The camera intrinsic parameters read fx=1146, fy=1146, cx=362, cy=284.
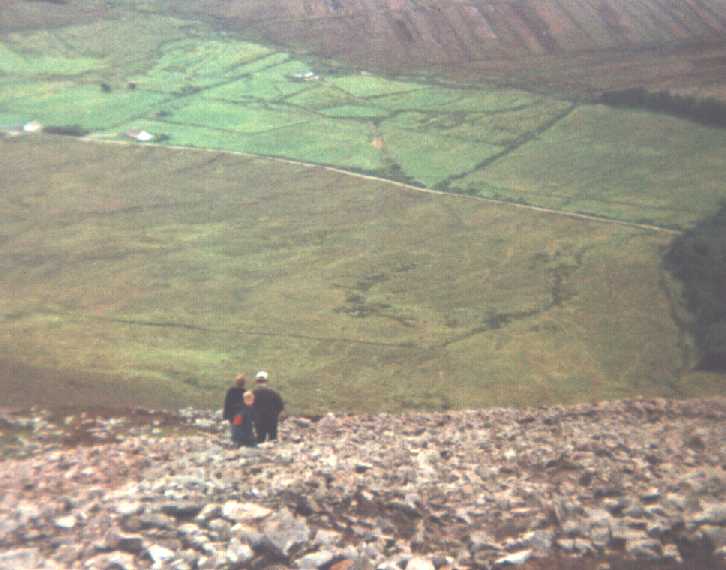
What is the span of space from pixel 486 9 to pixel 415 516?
93.0 metres

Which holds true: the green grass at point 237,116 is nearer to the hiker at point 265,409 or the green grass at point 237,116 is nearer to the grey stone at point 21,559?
the hiker at point 265,409

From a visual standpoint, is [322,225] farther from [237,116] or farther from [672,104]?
[672,104]

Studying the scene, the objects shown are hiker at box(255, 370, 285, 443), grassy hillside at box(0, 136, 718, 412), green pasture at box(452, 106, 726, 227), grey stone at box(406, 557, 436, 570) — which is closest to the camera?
grey stone at box(406, 557, 436, 570)

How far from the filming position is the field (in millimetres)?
43312

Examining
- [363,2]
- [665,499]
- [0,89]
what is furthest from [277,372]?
[363,2]

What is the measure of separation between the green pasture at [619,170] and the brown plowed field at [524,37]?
9167mm

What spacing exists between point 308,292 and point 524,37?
2272 inches

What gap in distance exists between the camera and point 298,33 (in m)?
112

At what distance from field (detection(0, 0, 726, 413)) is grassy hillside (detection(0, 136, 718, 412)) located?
0.19 m

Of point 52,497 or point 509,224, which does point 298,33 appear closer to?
point 509,224

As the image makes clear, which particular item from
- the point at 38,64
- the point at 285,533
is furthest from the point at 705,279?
the point at 38,64

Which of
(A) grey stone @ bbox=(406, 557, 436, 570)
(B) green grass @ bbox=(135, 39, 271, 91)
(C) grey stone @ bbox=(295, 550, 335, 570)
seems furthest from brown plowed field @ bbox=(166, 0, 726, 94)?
(C) grey stone @ bbox=(295, 550, 335, 570)

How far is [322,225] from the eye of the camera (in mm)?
67250

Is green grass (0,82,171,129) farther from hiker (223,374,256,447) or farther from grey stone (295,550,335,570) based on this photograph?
grey stone (295,550,335,570)
